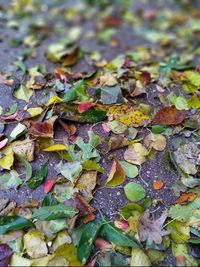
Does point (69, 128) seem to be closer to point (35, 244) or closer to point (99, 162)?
point (99, 162)

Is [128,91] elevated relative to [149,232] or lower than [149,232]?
elevated

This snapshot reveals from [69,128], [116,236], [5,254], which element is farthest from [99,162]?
[5,254]

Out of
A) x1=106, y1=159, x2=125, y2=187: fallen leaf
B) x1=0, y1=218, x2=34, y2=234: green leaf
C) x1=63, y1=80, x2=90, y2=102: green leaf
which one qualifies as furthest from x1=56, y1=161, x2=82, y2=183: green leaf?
x1=63, y1=80, x2=90, y2=102: green leaf

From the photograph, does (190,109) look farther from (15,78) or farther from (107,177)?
(15,78)

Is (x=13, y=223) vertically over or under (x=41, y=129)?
under

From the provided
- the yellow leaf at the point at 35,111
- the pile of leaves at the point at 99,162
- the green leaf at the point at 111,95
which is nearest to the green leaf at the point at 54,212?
the pile of leaves at the point at 99,162

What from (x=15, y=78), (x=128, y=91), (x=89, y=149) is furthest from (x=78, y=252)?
(x=15, y=78)

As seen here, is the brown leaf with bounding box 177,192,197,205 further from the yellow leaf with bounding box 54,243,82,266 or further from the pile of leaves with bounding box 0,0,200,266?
the yellow leaf with bounding box 54,243,82,266

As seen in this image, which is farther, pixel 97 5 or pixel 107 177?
pixel 97 5
